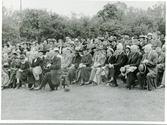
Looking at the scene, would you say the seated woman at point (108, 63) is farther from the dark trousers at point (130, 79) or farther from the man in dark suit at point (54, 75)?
the man in dark suit at point (54, 75)

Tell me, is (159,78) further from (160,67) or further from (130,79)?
(130,79)

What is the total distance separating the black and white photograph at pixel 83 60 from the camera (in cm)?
785

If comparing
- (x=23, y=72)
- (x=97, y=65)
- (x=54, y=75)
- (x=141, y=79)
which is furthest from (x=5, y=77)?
(x=141, y=79)

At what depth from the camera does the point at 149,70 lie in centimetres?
809

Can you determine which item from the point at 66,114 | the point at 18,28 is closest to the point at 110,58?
the point at 66,114

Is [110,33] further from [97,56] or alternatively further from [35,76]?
[35,76]

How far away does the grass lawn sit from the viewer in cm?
770

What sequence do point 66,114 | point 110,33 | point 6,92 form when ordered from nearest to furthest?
1. point 66,114
2. point 6,92
3. point 110,33

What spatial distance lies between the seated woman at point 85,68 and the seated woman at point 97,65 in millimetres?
112

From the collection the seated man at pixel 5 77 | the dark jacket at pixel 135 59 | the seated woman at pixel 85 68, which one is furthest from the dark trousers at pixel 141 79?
the seated man at pixel 5 77

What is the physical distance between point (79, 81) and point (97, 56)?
0.83m

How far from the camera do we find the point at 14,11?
331 inches

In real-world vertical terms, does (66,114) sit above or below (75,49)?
below

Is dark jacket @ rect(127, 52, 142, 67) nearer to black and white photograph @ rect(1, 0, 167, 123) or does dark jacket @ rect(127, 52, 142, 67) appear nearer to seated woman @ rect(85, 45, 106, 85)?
black and white photograph @ rect(1, 0, 167, 123)
